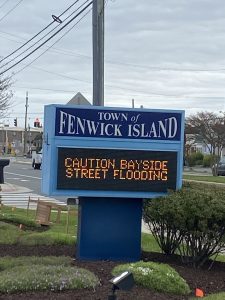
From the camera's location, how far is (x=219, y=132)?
64.8 m

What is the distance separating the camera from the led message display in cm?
881

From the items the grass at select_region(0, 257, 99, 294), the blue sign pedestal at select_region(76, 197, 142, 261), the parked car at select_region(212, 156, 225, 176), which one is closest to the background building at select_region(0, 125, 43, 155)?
the parked car at select_region(212, 156, 225, 176)

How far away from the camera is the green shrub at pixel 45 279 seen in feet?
22.4

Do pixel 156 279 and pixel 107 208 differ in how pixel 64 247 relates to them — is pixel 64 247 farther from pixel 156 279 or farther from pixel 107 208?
pixel 156 279

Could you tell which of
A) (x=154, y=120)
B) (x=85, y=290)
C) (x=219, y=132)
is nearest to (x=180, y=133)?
(x=154, y=120)

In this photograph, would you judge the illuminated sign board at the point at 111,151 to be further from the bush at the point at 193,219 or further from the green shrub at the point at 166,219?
the bush at the point at 193,219

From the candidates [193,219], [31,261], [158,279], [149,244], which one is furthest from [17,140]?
[158,279]

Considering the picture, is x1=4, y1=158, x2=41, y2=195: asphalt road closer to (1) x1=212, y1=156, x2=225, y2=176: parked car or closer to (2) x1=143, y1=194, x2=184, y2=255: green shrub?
(1) x1=212, y1=156, x2=225, y2=176: parked car

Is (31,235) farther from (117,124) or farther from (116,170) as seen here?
(117,124)

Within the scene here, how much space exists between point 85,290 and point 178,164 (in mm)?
2861

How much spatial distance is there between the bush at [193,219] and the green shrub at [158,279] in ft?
3.69

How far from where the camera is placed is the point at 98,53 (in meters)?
15.4

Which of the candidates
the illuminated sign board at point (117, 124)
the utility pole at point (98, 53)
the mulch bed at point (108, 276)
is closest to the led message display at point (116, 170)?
the illuminated sign board at point (117, 124)

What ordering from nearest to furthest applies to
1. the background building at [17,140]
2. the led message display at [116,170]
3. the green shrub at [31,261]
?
the green shrub at [31,261]
the led message display at [116,170]
the background building at [17,140]
